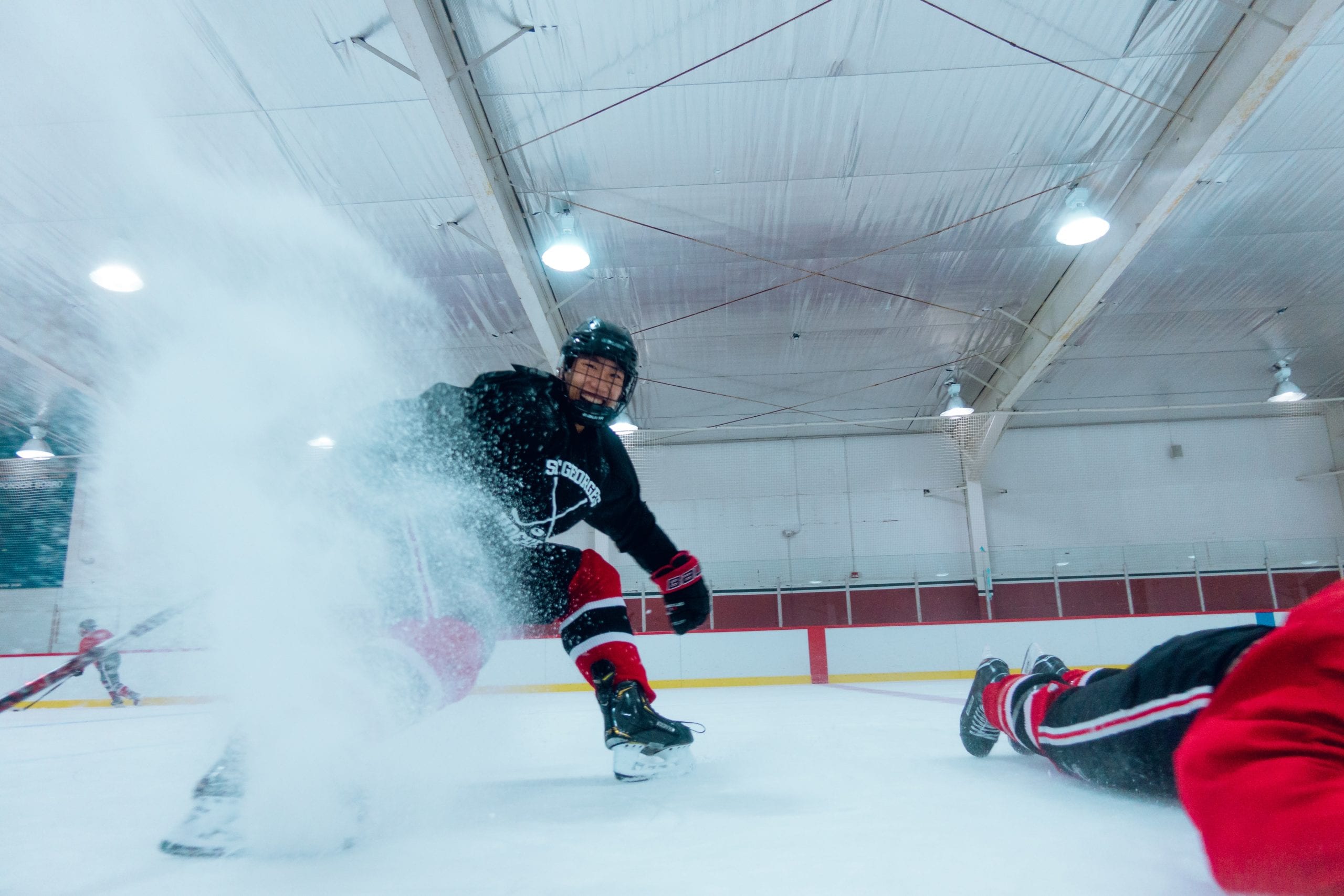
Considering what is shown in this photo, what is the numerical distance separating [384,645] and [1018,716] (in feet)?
4.32

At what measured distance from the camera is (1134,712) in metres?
1.13

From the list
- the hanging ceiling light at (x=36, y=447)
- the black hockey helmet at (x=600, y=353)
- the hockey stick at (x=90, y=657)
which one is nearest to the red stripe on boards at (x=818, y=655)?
the black hockey helmet at (x=600, y=353)

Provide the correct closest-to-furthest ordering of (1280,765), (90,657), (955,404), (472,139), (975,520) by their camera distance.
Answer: (1280,765) < (90,657) < (472,139) < (955,404) < (975,520)

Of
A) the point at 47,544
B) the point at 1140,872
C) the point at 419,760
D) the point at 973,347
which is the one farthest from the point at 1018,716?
the point at 47,544

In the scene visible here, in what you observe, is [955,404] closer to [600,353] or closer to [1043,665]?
[1043,665]

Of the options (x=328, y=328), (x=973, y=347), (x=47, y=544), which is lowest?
(x=47, y=544)

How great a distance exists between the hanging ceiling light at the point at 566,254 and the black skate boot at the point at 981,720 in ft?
16.8

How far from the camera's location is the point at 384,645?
1.35 metres

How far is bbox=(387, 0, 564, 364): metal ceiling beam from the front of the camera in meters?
4.59

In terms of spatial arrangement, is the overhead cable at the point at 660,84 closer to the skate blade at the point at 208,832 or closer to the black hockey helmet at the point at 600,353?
the black hockey helmet at the point at 600,353

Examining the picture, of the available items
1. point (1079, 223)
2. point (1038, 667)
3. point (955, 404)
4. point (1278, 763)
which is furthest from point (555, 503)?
point (955, 404)

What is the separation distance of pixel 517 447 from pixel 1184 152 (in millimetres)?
6690

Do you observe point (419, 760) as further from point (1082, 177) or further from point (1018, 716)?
point (1082, 177)

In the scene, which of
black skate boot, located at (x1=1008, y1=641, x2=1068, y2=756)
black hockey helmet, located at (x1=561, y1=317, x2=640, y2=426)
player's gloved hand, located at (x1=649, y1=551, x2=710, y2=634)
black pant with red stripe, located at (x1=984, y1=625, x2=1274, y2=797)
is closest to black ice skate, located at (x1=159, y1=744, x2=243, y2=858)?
black hockey helmet, located at (x1=561, y1=317, x2=640, y2=426)
